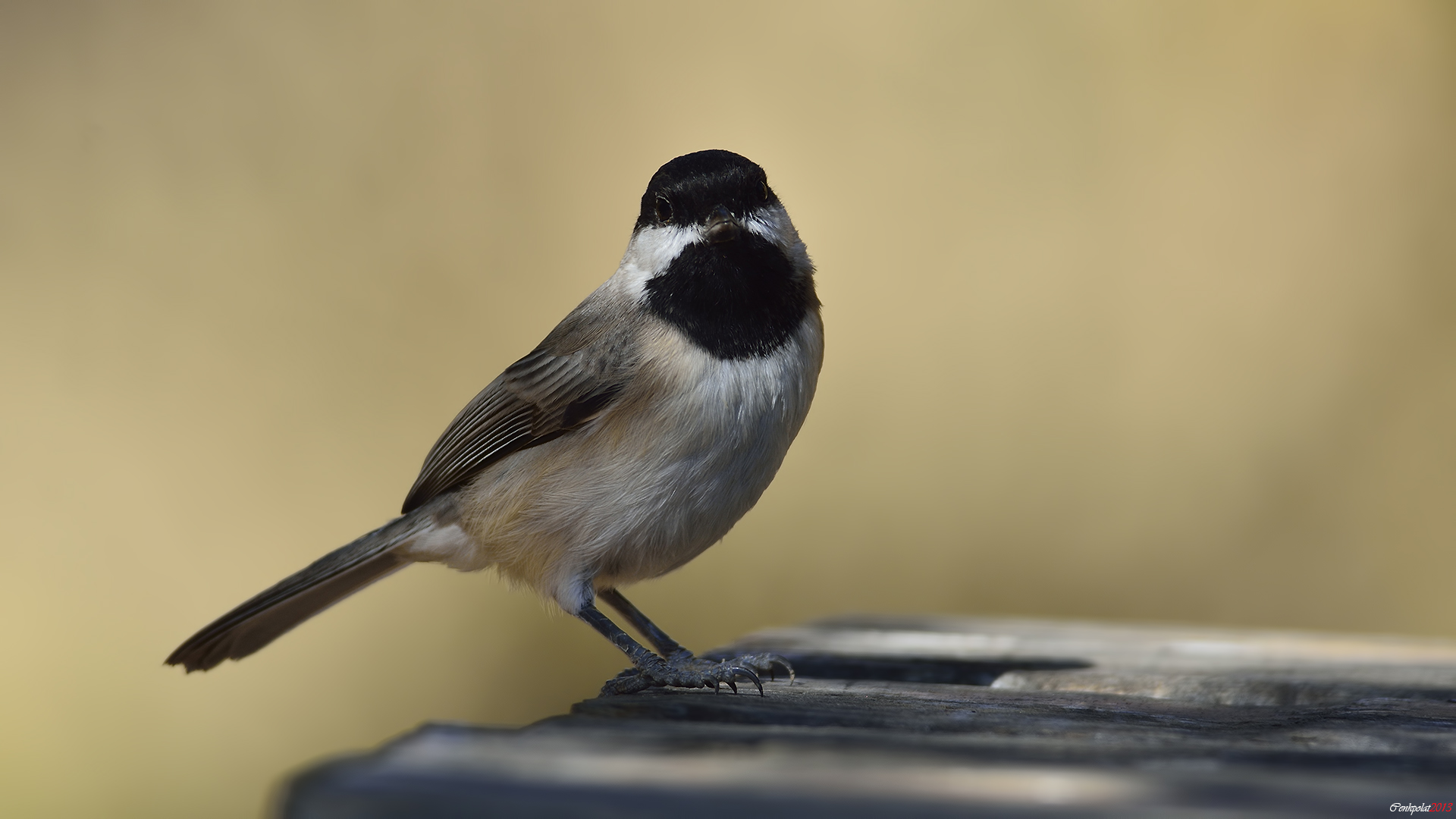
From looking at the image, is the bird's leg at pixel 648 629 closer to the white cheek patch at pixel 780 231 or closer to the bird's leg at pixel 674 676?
the bird's leg at pixel 674 676

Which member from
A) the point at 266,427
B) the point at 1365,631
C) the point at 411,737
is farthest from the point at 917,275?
the point at 411,737

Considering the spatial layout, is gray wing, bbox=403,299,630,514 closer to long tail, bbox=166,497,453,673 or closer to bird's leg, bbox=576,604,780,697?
long tail, bbox=166,497,453,673

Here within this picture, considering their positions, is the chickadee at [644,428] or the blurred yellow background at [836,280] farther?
the blurred yellow background at [836,280]

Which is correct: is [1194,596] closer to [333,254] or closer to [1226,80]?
[1226,80]

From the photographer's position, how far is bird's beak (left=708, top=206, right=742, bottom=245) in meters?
2.77

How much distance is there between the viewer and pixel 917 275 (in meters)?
5.94

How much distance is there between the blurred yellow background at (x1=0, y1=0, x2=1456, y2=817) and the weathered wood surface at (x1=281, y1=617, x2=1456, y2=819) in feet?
9.87

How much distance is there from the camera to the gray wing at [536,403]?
9.53 ft

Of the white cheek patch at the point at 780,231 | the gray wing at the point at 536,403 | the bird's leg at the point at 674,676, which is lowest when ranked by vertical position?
the bird's leg at the point at 674,676

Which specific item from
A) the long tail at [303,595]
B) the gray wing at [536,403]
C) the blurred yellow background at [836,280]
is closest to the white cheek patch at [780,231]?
the gray wing at [536,403]

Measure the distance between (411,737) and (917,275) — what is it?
4.80m

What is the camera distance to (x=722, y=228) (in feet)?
9.09

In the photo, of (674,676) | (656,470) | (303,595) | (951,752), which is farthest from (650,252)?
(951,752)

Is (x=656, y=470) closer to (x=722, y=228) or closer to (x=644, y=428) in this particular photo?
(x=644, y=428)
